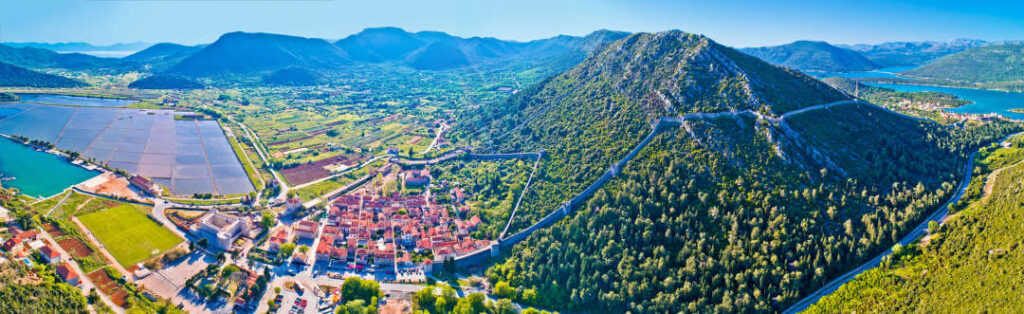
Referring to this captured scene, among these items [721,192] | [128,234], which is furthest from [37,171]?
[721,192]

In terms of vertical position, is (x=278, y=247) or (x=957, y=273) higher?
(x=957, y=273)

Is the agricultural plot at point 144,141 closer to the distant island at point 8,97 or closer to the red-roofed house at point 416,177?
the distant island at point 8,97

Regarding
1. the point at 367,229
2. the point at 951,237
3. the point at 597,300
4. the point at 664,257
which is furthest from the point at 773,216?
the point at 367,229

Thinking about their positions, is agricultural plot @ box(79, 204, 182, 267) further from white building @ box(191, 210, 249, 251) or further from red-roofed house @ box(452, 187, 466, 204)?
red-roofed house @ box(452, 187, 466, 204)

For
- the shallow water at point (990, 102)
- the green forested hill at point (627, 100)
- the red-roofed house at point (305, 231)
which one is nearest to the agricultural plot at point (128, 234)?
the red-roofed house at point (305, 231)

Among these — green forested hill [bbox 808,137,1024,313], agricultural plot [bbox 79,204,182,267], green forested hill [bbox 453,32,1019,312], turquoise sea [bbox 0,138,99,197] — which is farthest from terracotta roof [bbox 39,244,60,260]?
green forested hill [bbox 808,137,1024,313]

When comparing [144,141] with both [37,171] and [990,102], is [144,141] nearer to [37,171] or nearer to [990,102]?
[37,171]

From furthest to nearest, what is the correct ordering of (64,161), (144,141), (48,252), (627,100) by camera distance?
1. (144,141)
2. (64,161)
3. (627,100)
4. (48,252)
